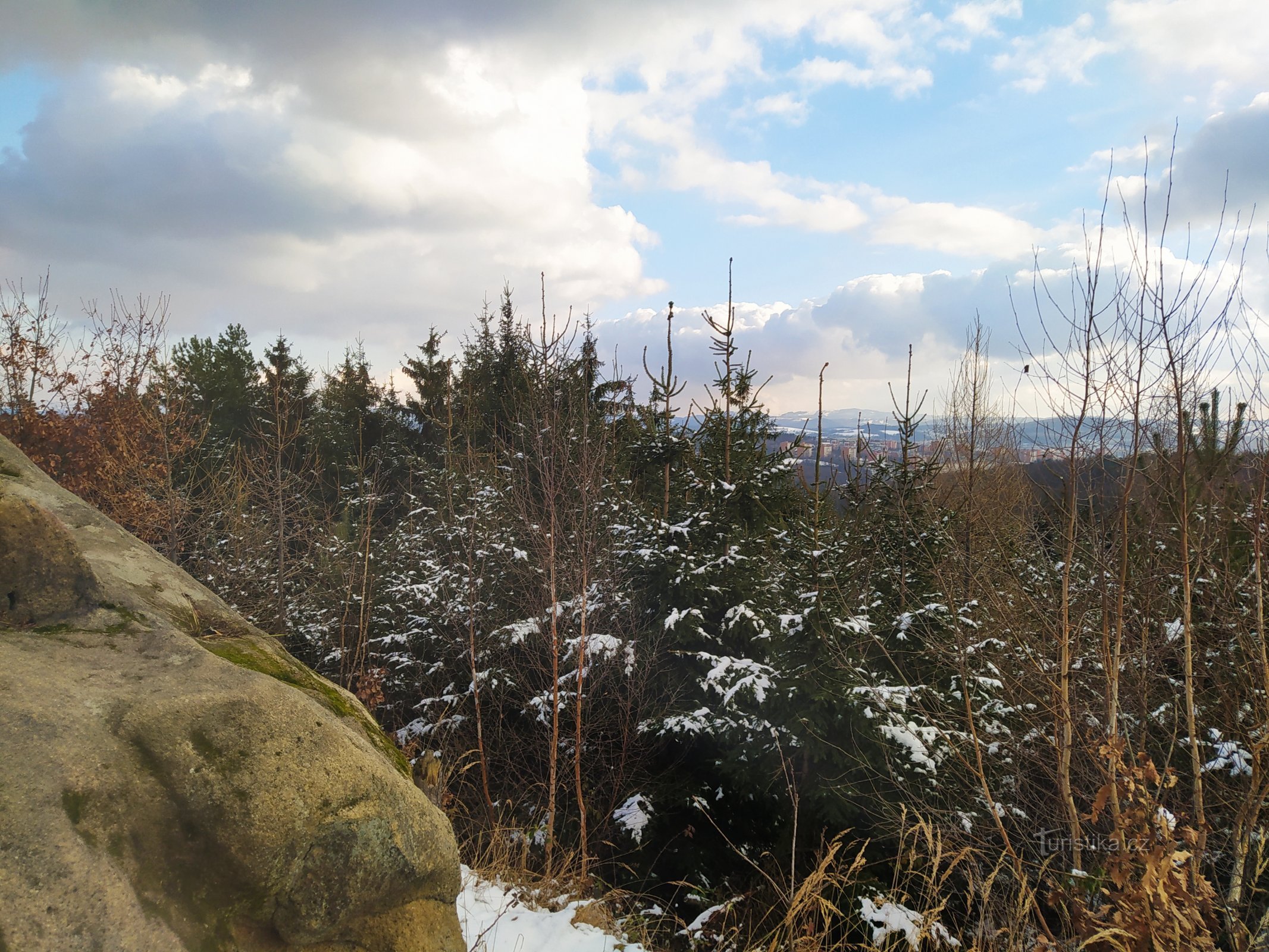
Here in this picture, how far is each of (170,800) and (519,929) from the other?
3324 millimetres

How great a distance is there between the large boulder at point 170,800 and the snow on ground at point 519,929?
4.41 feet

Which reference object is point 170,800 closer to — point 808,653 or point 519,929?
point 519,929

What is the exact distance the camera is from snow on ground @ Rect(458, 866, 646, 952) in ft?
15.8

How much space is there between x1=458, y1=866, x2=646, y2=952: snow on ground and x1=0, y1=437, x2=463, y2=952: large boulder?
134cm

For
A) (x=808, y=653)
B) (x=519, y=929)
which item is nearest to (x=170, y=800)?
(x=519, y=929)

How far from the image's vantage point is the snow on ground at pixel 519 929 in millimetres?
4809

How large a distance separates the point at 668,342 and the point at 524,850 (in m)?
7.50

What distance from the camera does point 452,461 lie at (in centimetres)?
1723

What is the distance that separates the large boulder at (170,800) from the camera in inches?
97.0

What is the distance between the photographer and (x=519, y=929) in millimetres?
5117

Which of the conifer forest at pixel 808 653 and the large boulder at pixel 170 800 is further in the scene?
the conifer forest at pixel 808 653

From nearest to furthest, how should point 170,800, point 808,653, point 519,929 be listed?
point 170,800 → point 519,929 → point 808,653

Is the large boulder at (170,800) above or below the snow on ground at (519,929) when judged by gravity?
above

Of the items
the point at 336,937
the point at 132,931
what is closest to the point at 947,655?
the point at 336,937
